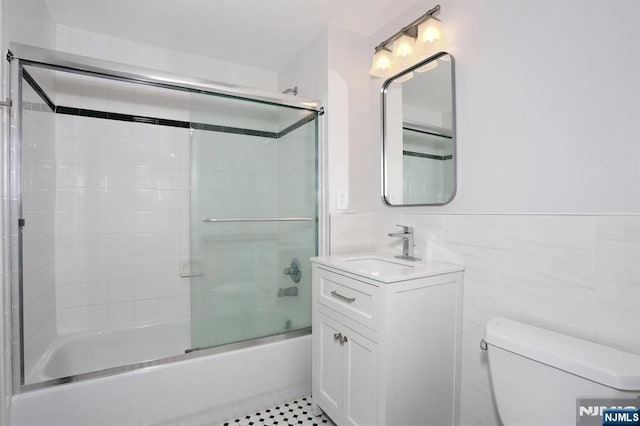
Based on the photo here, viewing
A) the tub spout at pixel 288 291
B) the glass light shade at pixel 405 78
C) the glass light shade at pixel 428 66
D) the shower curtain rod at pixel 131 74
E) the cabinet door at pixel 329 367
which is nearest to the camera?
the shower curtain rod at pixel 131 74

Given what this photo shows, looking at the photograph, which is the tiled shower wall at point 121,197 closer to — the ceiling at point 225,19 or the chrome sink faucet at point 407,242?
the ceiling at point 225,19

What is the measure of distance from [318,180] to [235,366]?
3.76ft

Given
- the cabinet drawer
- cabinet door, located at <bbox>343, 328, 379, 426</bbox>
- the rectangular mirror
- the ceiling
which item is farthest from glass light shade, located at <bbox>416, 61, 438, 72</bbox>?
cabinet door, located at <bbox>343, 328, 379, 426</bbox>

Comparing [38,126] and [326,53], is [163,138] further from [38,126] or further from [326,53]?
[326,53]

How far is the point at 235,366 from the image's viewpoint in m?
1.64

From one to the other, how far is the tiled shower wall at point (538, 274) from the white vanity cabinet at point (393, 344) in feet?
0.24

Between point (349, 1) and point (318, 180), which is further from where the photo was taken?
point (318, 180)

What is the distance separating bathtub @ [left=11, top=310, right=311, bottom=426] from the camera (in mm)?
1331

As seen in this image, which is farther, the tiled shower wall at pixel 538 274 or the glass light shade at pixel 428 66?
the glass light shade at pixel 428 66

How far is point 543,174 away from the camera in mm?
1136

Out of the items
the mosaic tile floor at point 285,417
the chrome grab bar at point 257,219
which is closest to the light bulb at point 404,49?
the chrome grab bar at point 257,219

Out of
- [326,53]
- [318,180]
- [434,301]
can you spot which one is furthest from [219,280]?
[326,53]

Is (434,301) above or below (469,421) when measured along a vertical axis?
above

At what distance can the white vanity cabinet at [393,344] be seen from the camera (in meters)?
1.18
